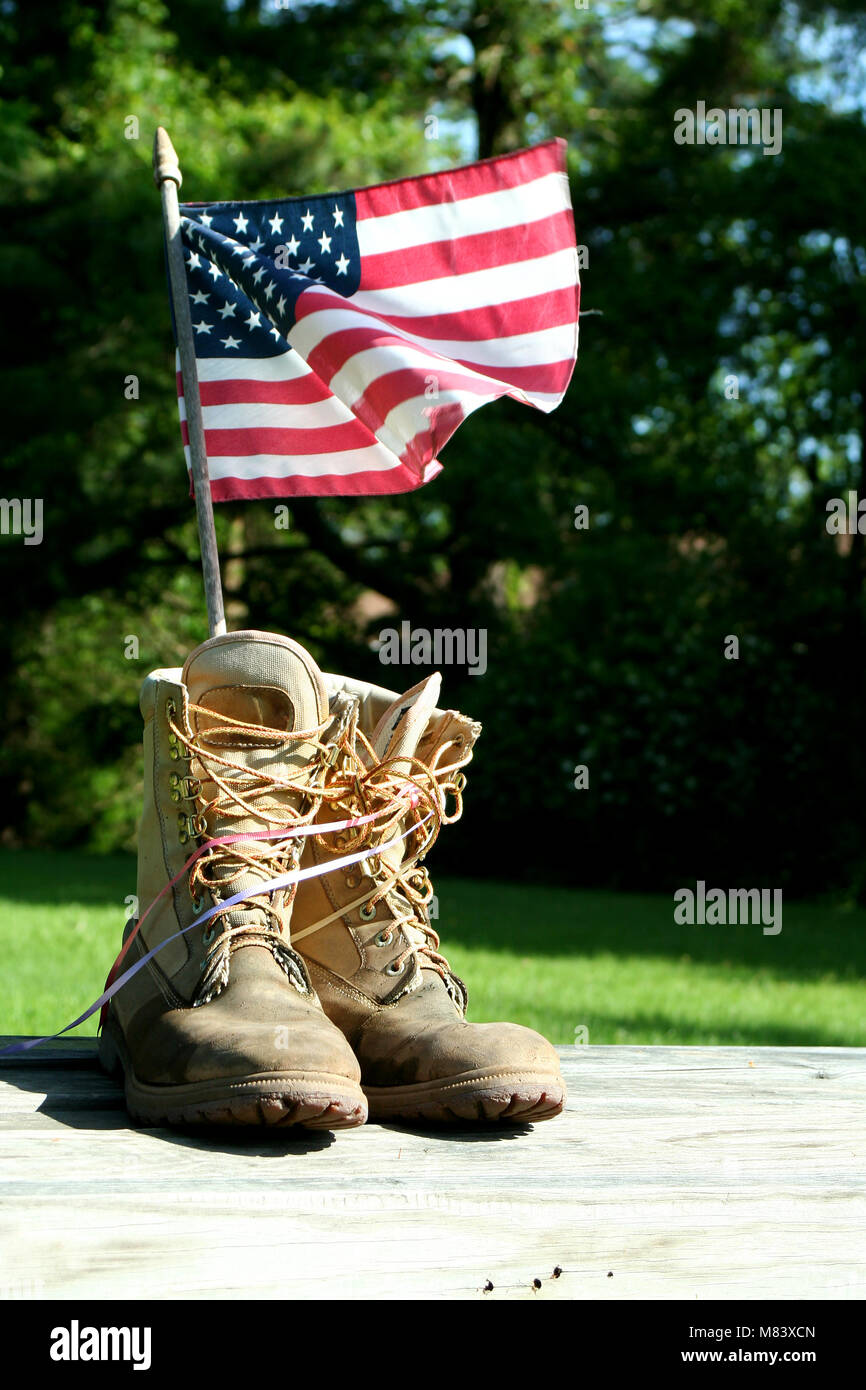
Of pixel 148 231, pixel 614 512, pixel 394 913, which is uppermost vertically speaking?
pixel 148 231

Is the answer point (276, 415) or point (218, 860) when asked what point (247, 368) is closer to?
point (276, 415)

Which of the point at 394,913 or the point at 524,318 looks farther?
the point at 524,318

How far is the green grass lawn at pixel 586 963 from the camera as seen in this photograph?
4.62 m

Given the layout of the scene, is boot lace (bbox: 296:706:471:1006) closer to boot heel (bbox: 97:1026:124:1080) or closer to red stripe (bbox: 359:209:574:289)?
boot heel (bbox: 97:1026:124:1080)

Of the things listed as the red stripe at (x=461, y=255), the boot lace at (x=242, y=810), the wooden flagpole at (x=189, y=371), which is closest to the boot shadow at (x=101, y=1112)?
the boot lace at (x=242, y=810)

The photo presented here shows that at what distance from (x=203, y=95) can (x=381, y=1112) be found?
625 inches

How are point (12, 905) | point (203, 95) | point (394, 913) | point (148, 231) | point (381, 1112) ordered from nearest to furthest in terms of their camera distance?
point (381, 1112) → point (394, 913) → point (12, 905) → point (148, 231) → point (203, 95)

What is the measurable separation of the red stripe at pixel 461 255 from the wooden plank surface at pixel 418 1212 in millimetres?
2012

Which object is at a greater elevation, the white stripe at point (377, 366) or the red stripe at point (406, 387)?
the white stripe at point (377, 366)

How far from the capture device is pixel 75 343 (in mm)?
13242

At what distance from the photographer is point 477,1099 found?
1690mm

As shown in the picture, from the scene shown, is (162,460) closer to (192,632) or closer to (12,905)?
(192,632)

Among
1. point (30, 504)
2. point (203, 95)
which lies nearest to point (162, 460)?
point (30, 504)

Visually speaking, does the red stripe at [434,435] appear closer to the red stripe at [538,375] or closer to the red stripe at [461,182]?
the red stripe at [538,375]
